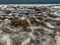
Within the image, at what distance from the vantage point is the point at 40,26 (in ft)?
1.25

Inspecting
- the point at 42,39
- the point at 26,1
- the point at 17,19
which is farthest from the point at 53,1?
the point at 42,39

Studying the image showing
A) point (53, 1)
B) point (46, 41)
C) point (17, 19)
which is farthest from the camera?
point (53, 1)

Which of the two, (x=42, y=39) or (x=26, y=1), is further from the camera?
(x=26, y=1)

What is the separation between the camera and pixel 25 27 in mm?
380

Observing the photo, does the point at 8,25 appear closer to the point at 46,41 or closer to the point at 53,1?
the point at 46,41

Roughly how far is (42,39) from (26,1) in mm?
510

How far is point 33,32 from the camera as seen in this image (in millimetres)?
346

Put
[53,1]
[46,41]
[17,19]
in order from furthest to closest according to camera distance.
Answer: [53,1]
[17,19]
[46,41]

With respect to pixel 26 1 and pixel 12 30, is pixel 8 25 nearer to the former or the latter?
pixel 12 30

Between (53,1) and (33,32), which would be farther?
(53,1)

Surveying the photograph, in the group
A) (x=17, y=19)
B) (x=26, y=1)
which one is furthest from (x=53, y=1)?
(x=17, y=19)

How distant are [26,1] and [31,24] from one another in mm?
419

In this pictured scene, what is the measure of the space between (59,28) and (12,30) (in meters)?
0.10

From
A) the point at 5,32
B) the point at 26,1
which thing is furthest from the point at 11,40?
the point at 26,1
